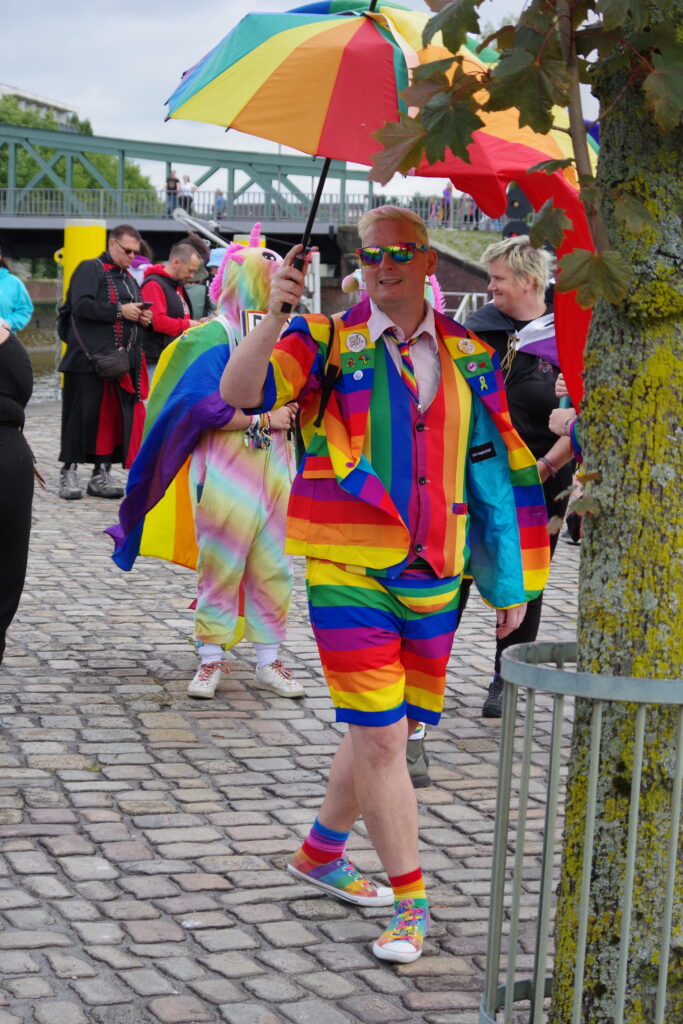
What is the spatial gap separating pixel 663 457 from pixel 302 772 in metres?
3.11

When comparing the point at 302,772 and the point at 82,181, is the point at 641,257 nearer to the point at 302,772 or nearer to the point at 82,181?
the point at 302,772

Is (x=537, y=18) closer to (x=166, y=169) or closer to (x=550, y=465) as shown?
(x=550, y=465)

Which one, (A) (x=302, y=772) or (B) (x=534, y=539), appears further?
(A) (x=302, y=772)

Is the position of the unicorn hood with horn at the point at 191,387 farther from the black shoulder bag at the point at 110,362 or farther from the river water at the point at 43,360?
the river water at the point at 43,360

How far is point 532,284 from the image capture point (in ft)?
20.4

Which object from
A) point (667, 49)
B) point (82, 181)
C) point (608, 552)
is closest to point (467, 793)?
point (608, 552)

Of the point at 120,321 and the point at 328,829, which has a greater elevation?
the point at 120,321

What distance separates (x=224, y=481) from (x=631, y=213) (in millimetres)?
4083

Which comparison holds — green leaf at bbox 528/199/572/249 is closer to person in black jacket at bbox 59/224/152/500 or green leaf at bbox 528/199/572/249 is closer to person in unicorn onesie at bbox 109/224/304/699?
person in unicorn onesie at bbox 109/224/304/699

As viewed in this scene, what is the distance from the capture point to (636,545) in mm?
2861

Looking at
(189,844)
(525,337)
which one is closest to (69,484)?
(525,337)

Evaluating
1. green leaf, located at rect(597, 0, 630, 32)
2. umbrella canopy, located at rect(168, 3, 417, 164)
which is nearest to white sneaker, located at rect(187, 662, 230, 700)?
umbrella canopy, located at rect(168, 3, 417, 164)

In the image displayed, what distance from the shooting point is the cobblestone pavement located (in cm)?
376

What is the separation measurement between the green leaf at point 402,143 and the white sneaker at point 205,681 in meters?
4.14
